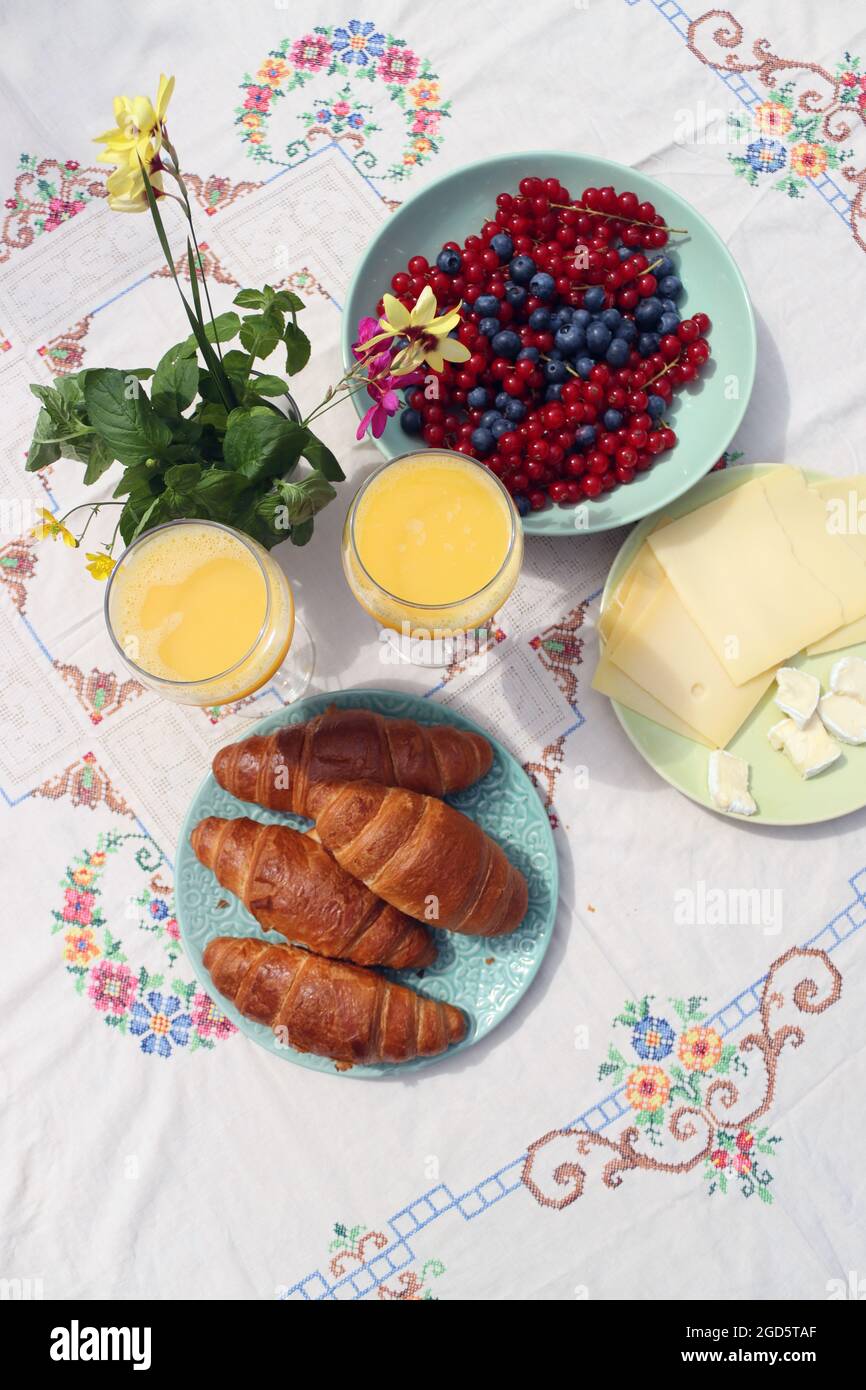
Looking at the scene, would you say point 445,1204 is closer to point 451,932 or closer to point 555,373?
point 451,932

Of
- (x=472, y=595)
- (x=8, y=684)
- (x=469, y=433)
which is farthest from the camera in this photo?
(x=8, y=684)

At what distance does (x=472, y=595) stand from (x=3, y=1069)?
1013 mm

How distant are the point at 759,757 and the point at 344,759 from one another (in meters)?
0.62

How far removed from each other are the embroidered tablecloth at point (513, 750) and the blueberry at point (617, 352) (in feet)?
0.87

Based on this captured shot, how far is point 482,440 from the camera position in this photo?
145cm

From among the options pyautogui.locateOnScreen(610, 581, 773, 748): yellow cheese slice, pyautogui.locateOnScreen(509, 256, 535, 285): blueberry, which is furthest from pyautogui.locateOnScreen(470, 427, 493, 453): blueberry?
pyautogui.locateOnScreen(610, 581, 773, 748): yellow cheese slice

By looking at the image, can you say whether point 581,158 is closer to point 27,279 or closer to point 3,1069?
point 27,279

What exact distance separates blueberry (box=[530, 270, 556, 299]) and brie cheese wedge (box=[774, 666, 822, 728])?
0.64 meters

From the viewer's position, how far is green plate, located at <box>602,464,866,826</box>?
58.8 inches

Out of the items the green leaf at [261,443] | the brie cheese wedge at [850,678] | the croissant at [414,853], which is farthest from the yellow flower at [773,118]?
the croissant at [414,853]
